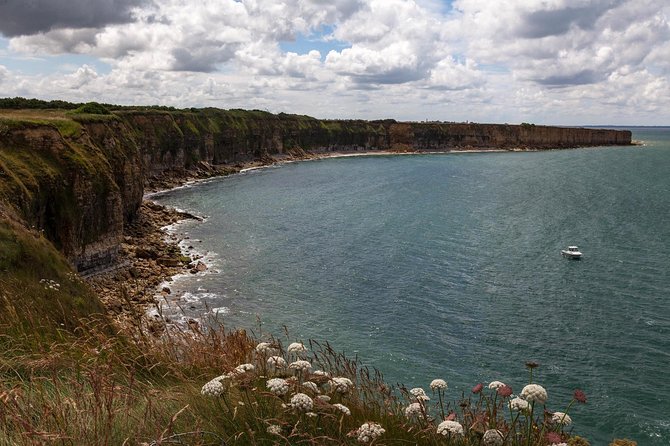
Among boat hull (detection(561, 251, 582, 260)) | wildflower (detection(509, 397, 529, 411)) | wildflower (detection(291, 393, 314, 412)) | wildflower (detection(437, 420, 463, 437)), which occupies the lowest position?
boat hull (detection(561, 251, 582, 260))

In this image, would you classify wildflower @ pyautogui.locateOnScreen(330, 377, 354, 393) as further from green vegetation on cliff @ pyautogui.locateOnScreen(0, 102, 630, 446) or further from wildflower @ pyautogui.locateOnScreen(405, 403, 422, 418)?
wildflower @ pyautogui.locateOnScreen(405, 403, 422, 418)

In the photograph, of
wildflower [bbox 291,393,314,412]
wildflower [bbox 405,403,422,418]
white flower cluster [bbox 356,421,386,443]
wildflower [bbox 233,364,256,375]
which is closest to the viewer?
white flower cluster [bbox 356,421,386,443]

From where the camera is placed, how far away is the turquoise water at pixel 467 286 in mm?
28172

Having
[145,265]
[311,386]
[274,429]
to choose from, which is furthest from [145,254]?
[274,429]

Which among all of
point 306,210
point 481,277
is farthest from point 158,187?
point 481,277

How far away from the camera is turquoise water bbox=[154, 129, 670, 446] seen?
28172 millimetres

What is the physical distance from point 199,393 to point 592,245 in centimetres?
5773

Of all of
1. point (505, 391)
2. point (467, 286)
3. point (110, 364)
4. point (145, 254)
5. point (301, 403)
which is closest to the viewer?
point (301, 403)

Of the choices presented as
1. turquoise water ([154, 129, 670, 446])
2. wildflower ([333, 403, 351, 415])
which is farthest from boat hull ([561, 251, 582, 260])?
wildflower ([333, 403, 351, 415])

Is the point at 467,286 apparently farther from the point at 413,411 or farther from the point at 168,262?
the point at 413,411

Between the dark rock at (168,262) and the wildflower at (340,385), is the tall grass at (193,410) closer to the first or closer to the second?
the wildflower at (340,385)

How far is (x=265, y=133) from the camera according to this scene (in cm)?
16500

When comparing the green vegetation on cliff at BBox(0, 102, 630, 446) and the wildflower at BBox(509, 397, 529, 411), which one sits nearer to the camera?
the green vegetation on cliff at BBox(0, 102, 630, 446)

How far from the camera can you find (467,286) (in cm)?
4300
